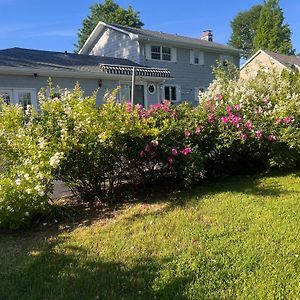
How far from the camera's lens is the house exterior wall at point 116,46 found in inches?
961

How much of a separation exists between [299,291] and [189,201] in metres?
2.43

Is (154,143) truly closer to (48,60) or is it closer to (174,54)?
(48,60)

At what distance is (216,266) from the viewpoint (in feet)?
11.4

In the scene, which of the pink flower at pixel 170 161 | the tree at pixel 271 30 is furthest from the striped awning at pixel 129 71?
the tree at pixel 271 30

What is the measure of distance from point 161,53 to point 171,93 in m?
2.68

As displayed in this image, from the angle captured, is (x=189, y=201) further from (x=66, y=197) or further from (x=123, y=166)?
(x=66, y=197)

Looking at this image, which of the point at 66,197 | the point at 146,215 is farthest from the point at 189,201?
the point at 66,197

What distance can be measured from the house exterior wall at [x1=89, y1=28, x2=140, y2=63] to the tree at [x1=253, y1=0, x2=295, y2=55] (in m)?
26.0

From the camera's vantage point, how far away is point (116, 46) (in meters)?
26.1

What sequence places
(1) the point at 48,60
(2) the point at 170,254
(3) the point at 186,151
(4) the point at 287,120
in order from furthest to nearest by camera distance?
(1) the point at 48,60, (4) the point at 287,120, (3) the point at 186,151, (2) the point at 170,254

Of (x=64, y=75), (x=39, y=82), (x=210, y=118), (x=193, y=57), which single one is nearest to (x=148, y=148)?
(x=210, y=118)

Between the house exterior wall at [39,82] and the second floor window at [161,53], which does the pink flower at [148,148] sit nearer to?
the house exterior wall at [39,82]

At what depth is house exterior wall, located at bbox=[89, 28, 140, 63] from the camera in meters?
24.4

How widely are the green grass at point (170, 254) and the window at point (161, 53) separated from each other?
2046 centimetres
